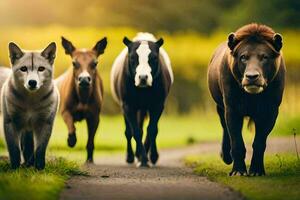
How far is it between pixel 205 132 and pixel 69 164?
16.5m

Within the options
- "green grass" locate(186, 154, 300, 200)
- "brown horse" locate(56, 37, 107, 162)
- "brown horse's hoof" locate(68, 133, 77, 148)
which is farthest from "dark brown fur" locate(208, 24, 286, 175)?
"brown horse's hoof" locate(68, 133, 77, 148)

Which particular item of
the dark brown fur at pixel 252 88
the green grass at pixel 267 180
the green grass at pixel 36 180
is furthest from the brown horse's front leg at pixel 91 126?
the dark brown fur at pixel 252 88

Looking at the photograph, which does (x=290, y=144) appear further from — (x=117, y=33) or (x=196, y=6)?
(x=196, y=6)

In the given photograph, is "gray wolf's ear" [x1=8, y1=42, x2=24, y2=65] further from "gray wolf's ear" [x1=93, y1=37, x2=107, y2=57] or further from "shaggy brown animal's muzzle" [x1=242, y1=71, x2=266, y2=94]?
"gray wolf's ear" [x1=93, y1=37, x2=107, y2=57]

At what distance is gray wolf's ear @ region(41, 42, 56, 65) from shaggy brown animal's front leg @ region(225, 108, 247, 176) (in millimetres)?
2403

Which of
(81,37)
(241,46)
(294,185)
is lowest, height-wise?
(294,185)

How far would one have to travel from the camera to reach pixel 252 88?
11.8m

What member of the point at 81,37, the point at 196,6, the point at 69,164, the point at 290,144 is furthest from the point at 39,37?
the point at 69,164

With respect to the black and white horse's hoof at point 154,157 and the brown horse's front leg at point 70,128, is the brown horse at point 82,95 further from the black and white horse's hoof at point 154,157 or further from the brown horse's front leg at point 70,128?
the black and white horse's hoof at point 154,157

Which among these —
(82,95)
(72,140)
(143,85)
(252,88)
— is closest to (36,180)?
(252,88)

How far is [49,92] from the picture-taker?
12.1m

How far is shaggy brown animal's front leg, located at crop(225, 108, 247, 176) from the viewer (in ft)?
40.2

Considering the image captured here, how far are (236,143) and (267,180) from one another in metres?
1.14

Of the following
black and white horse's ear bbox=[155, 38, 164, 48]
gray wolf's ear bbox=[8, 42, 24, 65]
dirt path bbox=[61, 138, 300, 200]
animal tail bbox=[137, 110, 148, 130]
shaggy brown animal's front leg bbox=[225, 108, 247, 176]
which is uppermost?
black and white horse's ear bbox=[155, 38, 164, 48]
